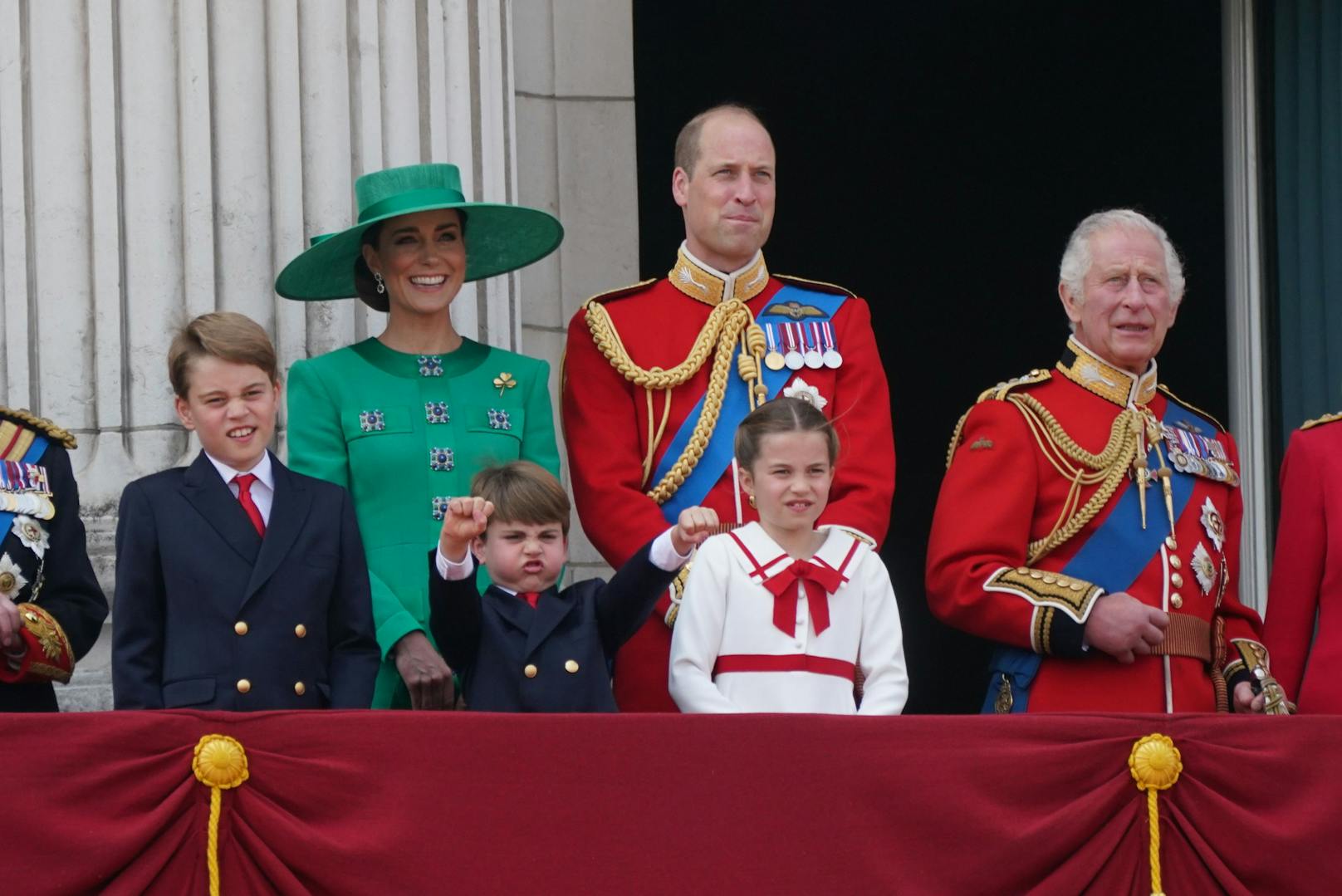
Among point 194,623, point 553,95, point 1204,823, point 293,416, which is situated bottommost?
point 1204,823

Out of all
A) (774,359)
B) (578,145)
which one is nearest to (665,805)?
(774,359)

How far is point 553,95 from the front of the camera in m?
6.41

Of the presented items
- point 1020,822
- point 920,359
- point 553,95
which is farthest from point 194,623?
point 920,359

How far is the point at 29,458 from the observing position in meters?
4.39

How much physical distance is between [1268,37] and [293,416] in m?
3.66

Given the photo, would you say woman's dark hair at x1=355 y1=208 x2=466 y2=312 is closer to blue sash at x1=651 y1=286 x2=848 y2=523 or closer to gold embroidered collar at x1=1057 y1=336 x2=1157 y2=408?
blue sash at x1=651 y1=286 x2=848 y2=523

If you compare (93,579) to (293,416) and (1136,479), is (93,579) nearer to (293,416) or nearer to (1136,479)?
(293,416)

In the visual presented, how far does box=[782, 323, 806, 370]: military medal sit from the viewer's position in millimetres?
4875

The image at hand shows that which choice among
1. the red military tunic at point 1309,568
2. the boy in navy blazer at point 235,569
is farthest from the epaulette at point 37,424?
the red military tunic at point 1309,568

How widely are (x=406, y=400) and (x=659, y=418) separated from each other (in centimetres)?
52

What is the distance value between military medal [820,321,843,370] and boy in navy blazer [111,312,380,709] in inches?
43.4

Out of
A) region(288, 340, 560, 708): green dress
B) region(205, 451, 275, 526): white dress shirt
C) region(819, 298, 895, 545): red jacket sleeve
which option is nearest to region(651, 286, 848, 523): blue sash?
region(819, 298, 895, 545): red jacket sleeve

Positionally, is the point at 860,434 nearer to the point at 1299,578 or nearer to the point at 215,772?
the point at 1299,578

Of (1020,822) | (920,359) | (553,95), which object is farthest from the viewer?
(920,359)
